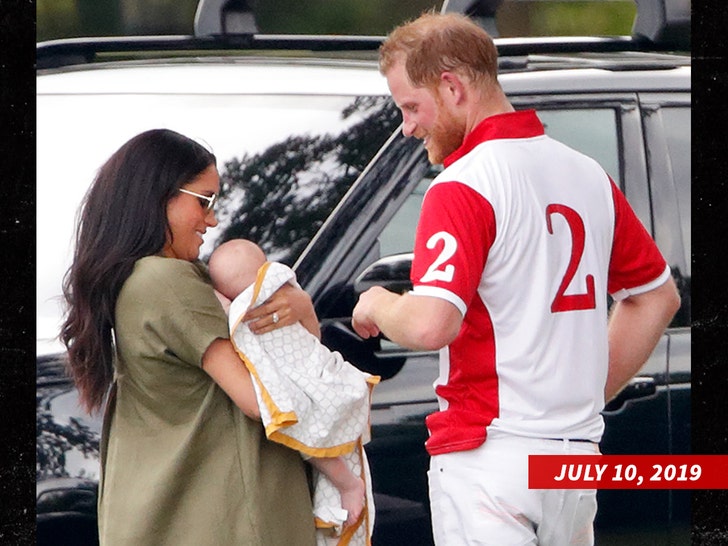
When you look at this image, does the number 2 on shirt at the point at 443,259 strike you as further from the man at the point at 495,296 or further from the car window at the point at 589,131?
the car window at the point at 589,131

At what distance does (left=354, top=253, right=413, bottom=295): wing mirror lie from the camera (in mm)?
3242

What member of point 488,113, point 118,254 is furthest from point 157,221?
point 488,113

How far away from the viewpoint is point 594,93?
355 cm

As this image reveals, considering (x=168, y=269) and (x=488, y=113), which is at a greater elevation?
(x=488, y=113)

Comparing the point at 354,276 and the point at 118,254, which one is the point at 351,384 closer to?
the point at 118,254

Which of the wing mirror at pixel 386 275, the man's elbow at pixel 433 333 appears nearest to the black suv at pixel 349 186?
the wing mirror at pixel 386 275

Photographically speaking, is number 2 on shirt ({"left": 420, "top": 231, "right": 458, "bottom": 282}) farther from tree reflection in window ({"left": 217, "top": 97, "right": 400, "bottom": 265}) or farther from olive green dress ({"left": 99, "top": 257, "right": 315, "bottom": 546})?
tree reflection in window ({"left": 217, "top": 97, "right": 400, "bottom": 265})

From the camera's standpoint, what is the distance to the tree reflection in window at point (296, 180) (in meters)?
3.32

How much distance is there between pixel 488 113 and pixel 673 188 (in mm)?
1112

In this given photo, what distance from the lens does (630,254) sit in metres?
2.81

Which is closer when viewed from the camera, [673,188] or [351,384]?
[351,384]

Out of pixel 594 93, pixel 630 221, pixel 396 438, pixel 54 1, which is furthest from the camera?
pixel 54 1

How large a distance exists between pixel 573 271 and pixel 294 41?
1.72 meters

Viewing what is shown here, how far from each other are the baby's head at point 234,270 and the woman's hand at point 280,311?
70mm
